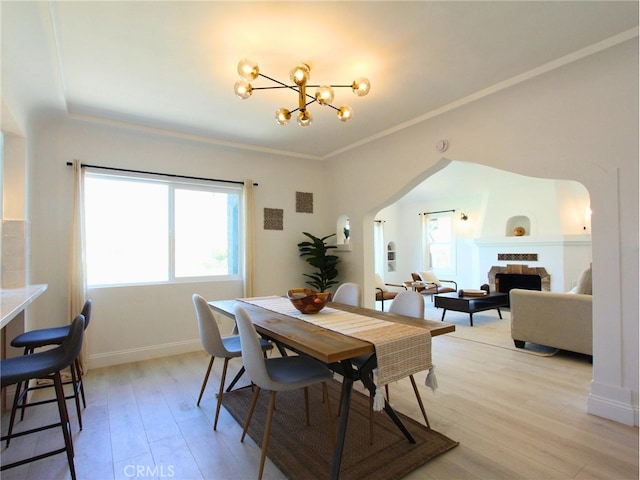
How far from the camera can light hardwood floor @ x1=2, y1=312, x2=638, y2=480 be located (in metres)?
1.83

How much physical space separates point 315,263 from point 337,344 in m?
3.12

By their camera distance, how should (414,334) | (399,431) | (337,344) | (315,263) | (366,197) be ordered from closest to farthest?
(337,344)
(414,334)
(399,431)
(366,197)
(315,263)

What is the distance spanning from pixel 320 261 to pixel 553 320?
9.44 ft

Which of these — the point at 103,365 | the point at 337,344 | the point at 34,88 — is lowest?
the point at 103,365

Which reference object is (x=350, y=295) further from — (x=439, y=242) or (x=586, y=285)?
(x=439, y=242)

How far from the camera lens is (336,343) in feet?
5.41

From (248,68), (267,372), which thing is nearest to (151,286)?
(267,372)

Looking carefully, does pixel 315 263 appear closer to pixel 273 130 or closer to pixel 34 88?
pixel 273 130

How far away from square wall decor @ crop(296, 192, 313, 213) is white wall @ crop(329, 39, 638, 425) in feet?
8.32

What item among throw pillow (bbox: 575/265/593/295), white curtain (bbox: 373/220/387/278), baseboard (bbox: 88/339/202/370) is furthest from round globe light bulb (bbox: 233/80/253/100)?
white curtain (bbox: 373/220/387/278)

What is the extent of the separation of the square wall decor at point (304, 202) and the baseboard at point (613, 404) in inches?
147

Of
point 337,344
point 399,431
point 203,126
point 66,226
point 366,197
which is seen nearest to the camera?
point 337,344

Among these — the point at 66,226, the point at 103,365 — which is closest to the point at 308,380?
the point at 103,365

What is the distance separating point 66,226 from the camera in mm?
3393
